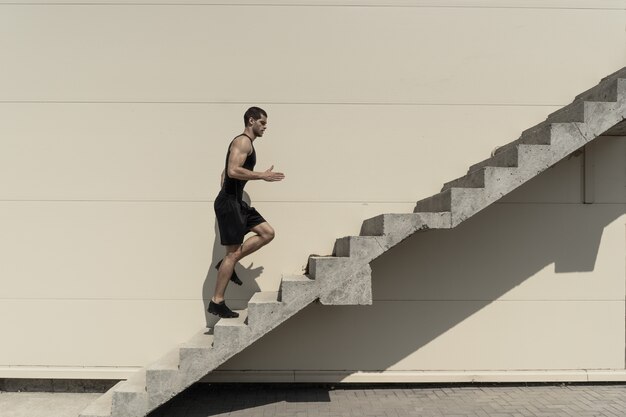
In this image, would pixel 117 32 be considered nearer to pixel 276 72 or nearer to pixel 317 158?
pixel 276 72

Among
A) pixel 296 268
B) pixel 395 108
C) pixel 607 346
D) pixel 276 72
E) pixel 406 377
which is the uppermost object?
pixel 276 72

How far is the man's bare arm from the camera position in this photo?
4.00 meters

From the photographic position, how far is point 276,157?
479cm

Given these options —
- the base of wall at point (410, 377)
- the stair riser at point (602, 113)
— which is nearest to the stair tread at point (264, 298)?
the base of wall at point (410, 377)

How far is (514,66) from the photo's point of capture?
4.79 metres

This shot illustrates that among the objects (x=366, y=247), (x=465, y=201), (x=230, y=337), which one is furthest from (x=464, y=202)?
(x=230, y=337)

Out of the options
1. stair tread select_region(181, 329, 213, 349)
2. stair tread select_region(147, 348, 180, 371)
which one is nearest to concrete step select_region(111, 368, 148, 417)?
stair tread select_region(147, 348, 180, 371)

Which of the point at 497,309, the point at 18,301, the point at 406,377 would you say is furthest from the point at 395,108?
the point at 18,301

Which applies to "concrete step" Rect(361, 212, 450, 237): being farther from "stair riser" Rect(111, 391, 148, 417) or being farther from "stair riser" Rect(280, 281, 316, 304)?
"stair riser" Rect(111, 391, 148, 417)

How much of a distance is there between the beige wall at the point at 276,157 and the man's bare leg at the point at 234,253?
0.51 meters

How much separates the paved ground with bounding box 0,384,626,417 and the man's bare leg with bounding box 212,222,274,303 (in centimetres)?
109

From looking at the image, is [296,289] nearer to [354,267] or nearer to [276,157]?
[354,267]

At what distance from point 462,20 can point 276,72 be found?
193 centimetres

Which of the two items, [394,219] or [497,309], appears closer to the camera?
[394,219]
